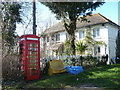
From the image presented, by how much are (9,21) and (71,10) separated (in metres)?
6.09

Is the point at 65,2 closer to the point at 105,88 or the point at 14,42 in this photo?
the point at 14,42

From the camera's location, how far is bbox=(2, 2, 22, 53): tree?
8039mm

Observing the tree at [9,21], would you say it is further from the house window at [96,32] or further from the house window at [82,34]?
the house window at [82,34]

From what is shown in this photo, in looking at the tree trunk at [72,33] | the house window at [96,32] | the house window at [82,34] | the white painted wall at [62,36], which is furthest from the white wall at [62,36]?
the tree trunk at [72,33]

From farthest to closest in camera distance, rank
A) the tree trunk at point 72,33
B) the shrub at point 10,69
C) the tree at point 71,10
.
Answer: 1. the tree trunk at point 72,33
2. the tree at point 71,10
3. the shrub at point 10,69

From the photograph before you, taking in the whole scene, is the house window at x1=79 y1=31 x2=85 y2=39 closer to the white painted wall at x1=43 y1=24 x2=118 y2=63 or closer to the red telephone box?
the white painted wall at x1=43 y1=24 x2=118 y2=63

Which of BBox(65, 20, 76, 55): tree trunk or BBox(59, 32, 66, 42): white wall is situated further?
BBox(59, 32, 66, 42): white wall

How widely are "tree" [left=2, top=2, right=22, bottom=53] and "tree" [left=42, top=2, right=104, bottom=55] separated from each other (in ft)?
14.4

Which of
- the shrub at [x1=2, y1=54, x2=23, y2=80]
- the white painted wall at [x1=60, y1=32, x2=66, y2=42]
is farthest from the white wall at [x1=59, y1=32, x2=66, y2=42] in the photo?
the shrub at [x1=2, y1=54, x2=23, y2=80]

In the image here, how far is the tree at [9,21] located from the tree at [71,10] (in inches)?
173

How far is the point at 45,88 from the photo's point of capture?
19.1 ft

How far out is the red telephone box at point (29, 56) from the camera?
23.9 ft

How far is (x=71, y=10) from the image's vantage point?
1272cm

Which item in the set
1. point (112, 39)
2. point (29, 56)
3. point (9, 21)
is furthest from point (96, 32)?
point (29, 56)
